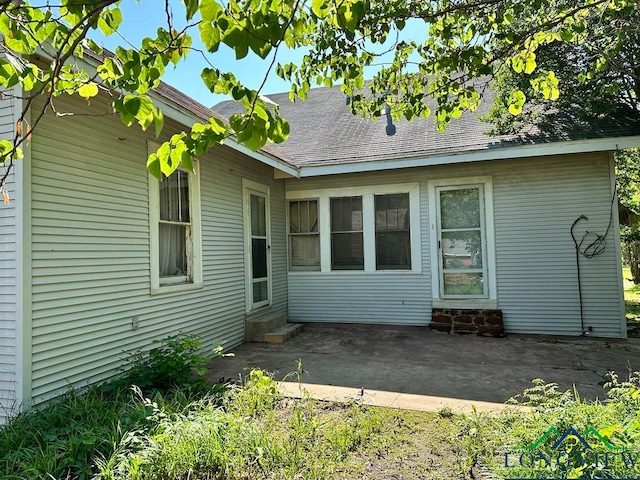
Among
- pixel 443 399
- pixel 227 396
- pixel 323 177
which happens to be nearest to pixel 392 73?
pixel 443 399

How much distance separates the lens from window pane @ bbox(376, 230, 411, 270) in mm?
6996

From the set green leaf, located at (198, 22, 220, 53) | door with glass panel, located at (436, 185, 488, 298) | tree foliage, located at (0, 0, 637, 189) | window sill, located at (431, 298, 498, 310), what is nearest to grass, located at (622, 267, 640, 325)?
window sill, located at (431, 298, 498, 310)

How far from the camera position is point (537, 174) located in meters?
6.29

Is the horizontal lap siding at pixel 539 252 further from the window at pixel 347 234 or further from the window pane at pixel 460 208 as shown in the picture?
the window at pixel 347 234

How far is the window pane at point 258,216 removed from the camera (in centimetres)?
669

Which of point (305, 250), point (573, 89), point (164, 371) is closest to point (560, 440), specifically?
point (164, 371)

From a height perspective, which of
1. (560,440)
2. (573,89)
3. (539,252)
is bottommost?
(560,440)

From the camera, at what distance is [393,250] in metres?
7.09

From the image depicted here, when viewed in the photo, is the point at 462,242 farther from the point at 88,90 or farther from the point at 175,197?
the point at 88,90

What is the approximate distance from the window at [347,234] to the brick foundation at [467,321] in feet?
5.29

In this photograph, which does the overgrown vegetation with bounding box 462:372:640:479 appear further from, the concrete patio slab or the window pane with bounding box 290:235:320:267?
the window pane with bounding box 290:235:320:267

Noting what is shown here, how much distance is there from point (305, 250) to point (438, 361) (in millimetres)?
3615

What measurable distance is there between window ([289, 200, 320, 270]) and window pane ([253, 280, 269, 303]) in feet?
3.20

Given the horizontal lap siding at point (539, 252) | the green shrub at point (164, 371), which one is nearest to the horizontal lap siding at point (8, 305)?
the green shrub at point (164, 371)
